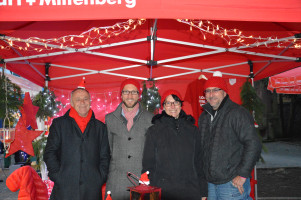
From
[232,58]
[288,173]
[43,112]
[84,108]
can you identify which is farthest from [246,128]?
[288,173]

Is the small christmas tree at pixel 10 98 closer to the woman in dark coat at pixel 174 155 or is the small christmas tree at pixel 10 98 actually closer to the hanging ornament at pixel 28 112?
the hanging ornament at pixel 28 112

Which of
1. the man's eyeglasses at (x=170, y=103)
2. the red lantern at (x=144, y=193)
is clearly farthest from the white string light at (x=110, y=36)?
the red lantern at (x=144, y=193)

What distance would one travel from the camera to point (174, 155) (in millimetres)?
2777

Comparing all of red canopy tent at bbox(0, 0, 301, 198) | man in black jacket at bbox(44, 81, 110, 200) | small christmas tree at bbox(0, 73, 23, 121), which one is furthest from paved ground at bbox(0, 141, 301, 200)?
man in black jacket at bbox(44, 81, 110, 200)

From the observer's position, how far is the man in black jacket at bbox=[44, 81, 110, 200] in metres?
2.88

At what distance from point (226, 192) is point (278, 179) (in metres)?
6.74

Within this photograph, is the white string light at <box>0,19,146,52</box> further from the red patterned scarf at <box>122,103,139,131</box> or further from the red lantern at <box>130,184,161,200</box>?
the red lantern at <box>130,184,161,200</box>

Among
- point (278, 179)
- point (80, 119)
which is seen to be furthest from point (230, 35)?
point (278, 179)

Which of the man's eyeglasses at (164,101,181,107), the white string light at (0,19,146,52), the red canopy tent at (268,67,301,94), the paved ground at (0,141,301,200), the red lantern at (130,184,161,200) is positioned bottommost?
the paved ground at (0,141,301,200)

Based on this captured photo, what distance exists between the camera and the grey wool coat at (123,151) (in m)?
3.09

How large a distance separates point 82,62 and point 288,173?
7.55 meters

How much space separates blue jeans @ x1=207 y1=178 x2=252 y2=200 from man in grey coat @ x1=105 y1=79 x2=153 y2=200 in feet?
2.57

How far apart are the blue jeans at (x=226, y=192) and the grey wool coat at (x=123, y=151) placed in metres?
0.78

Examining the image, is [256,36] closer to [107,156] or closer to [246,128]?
[246,128]
